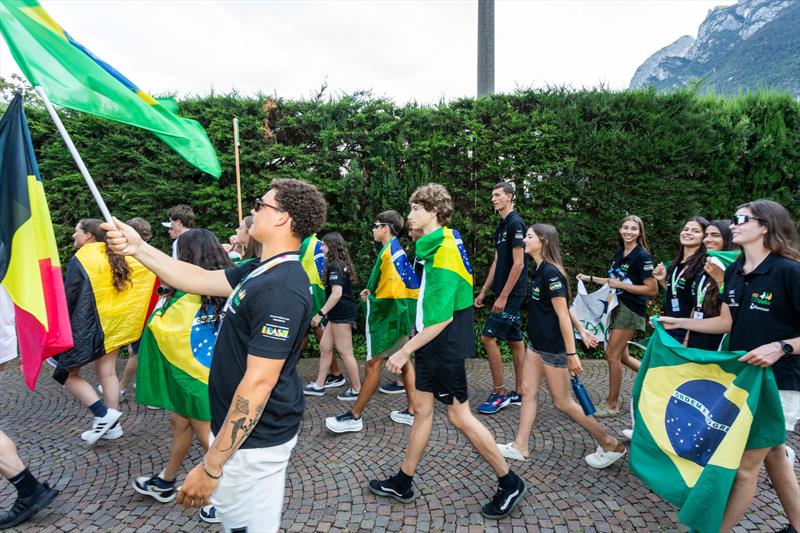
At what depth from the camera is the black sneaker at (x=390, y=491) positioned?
3.26 meters

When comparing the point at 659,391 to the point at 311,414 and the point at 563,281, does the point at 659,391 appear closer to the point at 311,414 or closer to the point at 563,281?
the point at 563,281

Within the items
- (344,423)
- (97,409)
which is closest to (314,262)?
(344,423)

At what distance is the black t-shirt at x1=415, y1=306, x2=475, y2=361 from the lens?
311cm

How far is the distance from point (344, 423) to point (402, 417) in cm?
61

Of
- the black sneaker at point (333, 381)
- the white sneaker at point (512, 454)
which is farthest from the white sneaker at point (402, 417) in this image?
the black sneaker at point (333, 381)

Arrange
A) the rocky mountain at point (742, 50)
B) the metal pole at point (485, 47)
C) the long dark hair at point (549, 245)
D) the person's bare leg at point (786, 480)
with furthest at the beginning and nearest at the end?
the rocky mountain at point (742, 50), the metal pole at point (485, 47), the long dark hair at point (549, 245), the person's bare leg at point (786, 480)

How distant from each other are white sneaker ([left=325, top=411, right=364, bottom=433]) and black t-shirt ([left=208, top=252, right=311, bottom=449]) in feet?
7.96

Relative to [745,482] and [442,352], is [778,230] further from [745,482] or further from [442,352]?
[442,352]

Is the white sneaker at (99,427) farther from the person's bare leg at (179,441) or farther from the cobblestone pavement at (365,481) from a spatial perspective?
the person's bare leg at (179,441)

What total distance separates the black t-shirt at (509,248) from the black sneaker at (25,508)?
171 inches

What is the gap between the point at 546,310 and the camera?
3.73 metres

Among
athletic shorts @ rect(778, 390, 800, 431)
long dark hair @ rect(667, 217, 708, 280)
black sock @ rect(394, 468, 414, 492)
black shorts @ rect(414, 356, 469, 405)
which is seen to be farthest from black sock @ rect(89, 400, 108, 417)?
long dark hair @ rect(667, 217, 708, 280)

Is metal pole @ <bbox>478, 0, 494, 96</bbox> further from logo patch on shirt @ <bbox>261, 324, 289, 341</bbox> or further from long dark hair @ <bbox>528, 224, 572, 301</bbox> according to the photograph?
logo patch on shirt @ <bbox>261, 324, 289, 341</bbox>

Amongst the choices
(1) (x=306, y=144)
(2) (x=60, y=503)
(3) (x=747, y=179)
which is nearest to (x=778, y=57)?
(3) (x=747, y=179)
